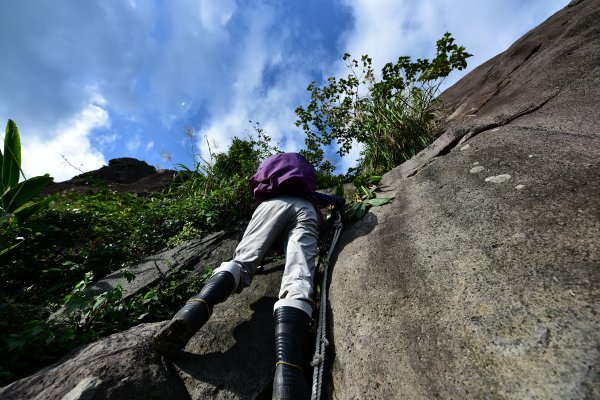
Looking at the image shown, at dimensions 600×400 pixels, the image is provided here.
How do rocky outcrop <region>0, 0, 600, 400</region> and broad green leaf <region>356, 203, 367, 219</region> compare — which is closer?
rocky outcrop <region>0, 0, 600, 400</region>

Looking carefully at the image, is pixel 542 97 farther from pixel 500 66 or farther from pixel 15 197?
pixel 15 197

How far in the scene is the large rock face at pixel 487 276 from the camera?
42.0 inches

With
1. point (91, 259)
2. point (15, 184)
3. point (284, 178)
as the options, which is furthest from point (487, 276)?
point (15, 184)

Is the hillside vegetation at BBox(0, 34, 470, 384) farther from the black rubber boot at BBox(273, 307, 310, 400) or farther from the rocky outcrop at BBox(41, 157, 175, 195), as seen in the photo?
the rocky outcrop at BBox(41, 157, 175, 195)

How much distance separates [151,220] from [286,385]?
3.51 meters

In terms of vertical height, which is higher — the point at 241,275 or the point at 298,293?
the point at 241,275

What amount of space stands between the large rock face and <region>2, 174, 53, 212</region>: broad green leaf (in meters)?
3.79

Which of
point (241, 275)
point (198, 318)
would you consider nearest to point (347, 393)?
point (198, 318)

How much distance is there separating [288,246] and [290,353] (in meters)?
0.86

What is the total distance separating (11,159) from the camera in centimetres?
346

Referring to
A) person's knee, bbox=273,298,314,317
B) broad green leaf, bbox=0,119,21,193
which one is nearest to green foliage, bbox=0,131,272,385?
broad green leaf, bbox=0,119,21,193

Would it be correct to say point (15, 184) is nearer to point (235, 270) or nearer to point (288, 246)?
point (235, 270)

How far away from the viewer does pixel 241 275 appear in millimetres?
2168

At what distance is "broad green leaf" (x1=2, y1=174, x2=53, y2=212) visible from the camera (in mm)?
3264
